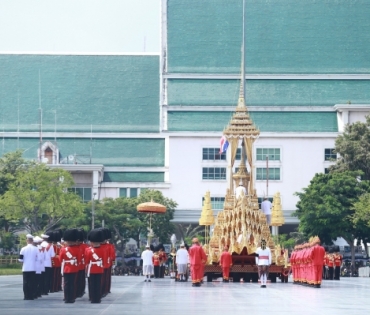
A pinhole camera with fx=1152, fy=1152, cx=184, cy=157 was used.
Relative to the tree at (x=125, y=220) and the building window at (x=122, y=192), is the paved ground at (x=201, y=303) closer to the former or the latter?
the tree at (x=125, y=220)

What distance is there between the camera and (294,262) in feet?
132

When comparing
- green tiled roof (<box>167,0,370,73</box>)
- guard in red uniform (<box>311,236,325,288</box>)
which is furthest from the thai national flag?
green tiled roof (<box>167,0,370,73</box>)

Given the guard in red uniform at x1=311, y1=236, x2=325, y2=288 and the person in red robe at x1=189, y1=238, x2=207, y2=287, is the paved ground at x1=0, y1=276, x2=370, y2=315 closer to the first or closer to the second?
the guard in red uniform at x1=311, y1=236, x2=325, y2=288

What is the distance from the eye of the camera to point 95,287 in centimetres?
2509

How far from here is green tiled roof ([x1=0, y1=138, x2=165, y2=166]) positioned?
300ft

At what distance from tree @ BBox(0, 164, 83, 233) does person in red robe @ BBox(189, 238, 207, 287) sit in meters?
30.7

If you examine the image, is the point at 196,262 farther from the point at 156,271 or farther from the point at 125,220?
the point at 125,220

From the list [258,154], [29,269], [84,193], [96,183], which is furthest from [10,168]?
[29,269]

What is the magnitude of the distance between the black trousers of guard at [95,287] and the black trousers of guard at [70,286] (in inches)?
14.7

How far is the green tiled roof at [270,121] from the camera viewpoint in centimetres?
8806

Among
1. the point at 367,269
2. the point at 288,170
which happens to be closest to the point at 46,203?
the point at 367,269

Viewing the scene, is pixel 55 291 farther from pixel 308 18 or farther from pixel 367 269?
pixel 308 18

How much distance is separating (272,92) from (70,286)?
66.4 meters

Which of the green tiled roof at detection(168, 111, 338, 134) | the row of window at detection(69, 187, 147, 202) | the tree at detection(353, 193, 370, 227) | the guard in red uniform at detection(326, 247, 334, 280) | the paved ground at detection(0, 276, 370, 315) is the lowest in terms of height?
the paved ground at detection(0, 276, 370, 315)
